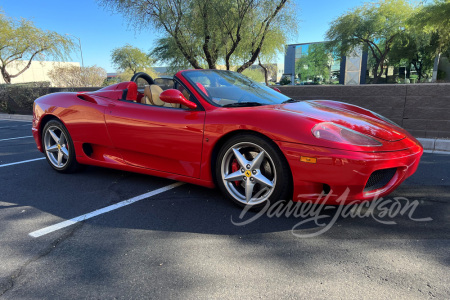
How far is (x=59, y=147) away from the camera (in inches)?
152

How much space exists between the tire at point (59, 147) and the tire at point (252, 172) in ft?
6.94

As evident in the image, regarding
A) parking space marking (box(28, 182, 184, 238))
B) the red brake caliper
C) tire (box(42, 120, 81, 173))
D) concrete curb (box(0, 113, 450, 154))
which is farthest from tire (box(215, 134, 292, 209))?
concrete curb (box(0, 113, 450, 154))

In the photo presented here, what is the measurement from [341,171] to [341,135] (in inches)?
11.6

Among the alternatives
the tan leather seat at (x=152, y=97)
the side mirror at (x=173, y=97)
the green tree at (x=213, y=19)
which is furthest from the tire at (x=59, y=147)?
the green tree at (x=213, y=19)

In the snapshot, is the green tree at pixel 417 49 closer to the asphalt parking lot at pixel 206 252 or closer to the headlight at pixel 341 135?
the headlight at pixel 341 135

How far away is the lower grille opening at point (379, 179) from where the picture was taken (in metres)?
2.31

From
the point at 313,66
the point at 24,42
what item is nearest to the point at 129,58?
the point at 24,42

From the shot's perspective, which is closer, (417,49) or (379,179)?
(379,179)

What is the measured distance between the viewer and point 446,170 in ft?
13.0

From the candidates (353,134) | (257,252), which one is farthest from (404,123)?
(257,252)

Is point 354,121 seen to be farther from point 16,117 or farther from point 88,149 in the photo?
point 16,117

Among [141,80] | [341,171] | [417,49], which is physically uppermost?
[417,49]

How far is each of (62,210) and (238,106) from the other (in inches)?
75.9

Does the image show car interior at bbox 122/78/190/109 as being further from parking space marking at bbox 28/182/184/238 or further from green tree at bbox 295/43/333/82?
green tree at bbox 295/43/333/82
